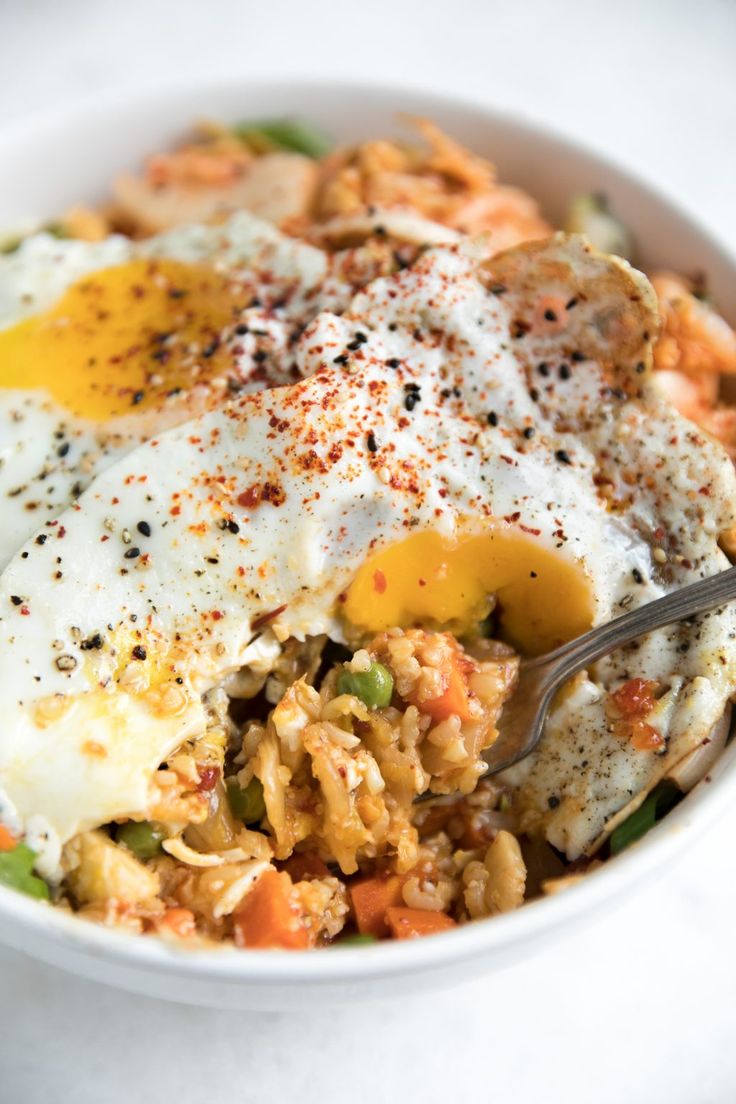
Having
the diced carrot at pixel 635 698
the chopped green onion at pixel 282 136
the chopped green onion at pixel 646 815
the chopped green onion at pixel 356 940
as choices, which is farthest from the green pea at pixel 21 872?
the chopped green onion at pixel 282 136

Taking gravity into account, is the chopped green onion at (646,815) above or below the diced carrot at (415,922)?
above

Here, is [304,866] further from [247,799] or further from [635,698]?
[635,698]

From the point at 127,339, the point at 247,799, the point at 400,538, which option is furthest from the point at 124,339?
the point at 247,799

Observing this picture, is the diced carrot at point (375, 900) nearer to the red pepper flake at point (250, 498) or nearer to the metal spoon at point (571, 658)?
the metal spoon at point (571, 658)

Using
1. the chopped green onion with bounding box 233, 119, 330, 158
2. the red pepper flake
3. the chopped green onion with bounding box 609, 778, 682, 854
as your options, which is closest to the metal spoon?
the chopped green onion with bounding box 609, 778, 682, 854

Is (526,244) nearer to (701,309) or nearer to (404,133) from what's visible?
(701,309)

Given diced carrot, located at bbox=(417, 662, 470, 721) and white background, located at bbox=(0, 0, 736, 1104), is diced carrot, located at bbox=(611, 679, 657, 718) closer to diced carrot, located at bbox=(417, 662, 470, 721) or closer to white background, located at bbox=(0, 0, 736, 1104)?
diced carrot, located at bbox=(417, 662, 470, 721)
